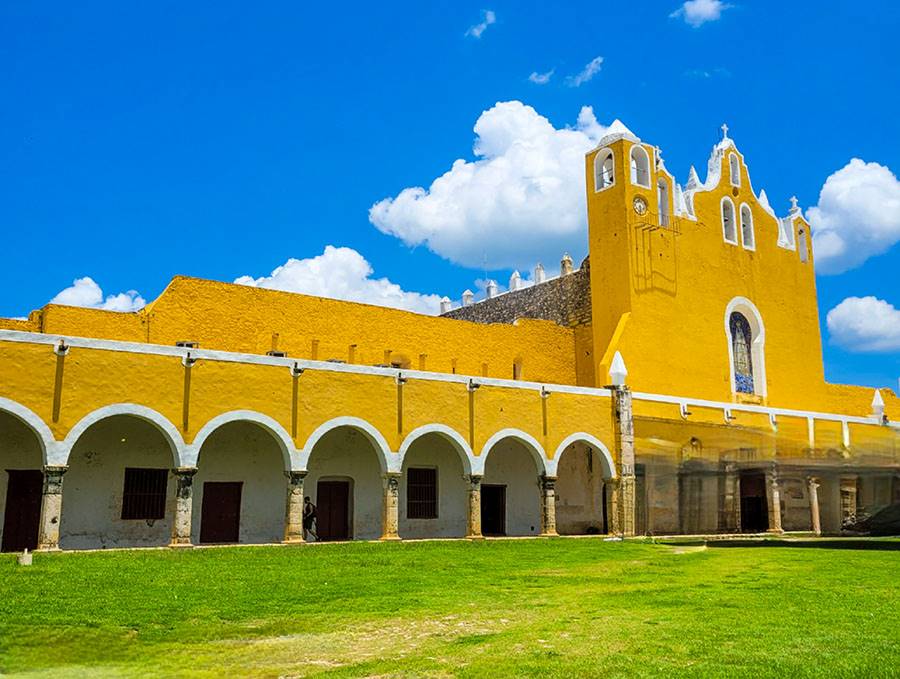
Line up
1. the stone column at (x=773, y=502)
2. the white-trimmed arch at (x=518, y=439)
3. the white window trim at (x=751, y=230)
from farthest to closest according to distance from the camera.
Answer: the white window trim at (x=751, y=230) < the stone column at (x=773, y=502) < the white-trimmed arch at (x=518, y=439)

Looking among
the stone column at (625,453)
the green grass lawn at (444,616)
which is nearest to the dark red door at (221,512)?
the green grass lawn at (444,616)

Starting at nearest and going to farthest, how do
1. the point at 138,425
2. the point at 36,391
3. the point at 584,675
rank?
the point at 584,675 → the point at 36,391 → the point at 138,425

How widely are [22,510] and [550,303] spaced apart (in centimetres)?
1679

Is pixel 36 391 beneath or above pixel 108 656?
above

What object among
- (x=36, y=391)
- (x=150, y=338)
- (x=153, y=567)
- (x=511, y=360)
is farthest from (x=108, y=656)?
(x=511, y=360)

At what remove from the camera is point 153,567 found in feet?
40.0

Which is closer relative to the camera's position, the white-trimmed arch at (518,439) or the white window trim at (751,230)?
the white-trimmed arch at (518,439)

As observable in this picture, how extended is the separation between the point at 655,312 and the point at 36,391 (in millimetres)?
16489

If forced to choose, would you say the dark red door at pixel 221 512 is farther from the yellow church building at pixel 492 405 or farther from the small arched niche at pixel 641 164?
the small arched niche at pixel 641 164

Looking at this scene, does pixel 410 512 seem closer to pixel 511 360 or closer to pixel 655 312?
pixel 511 360

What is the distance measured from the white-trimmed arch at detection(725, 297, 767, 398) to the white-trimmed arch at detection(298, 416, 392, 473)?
44.5ft

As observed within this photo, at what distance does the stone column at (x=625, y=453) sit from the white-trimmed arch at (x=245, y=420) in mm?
8334

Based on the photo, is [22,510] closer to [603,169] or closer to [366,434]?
[366,434]

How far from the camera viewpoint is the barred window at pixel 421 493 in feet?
67.8
